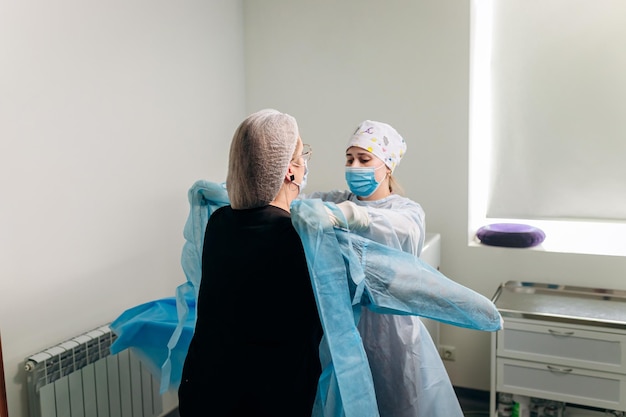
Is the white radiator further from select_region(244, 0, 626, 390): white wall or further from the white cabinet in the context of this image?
the white cabinet

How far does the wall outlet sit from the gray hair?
1897mm

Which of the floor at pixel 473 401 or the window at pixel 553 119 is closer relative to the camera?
the window at pixel 553 119

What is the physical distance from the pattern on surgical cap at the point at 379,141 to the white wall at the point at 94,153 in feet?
3.23

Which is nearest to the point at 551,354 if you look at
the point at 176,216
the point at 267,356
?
the point at 267,356

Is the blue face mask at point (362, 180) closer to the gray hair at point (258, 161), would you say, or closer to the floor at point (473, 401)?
Result: the gray hair at point (258, 161)

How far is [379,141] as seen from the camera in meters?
2.10

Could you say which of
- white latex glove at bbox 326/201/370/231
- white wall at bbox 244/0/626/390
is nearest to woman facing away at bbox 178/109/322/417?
white latex glove at bbox 326/201/370/231

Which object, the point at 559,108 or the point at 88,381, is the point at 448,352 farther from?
the point at 88,381

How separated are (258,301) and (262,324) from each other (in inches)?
2.2

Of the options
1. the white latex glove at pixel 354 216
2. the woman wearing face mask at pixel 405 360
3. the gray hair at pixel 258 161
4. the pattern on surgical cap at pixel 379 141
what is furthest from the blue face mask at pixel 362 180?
the gray hair at pixel 258 161

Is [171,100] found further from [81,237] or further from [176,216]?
[81,237]

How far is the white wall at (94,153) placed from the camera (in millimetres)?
2057

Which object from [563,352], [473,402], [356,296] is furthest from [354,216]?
[473,402]

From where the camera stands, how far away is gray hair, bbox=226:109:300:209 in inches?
58.4
